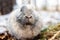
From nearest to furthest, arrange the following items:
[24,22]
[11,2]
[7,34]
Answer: [24,22] < [7,34] < [11,2]

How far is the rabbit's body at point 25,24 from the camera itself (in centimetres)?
98

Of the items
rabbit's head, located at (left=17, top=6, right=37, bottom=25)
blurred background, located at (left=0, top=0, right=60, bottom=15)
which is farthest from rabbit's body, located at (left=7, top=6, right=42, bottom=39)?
blurred background, located at (left=0, top=0, right=60, bottom=15)

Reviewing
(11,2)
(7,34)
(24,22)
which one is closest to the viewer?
(24,22)

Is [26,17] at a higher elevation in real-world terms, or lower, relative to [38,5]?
higher

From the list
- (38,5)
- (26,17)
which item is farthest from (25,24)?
(38,5)

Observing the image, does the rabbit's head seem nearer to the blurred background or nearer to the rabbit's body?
the rabbit's body

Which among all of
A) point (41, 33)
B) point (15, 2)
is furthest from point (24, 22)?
point (15, 2)

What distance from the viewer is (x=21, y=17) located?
0.99 metres

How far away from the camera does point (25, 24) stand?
3.27 feet

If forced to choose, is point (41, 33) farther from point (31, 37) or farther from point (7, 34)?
point (7, 34)

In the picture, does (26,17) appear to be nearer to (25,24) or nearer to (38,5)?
(25,24)

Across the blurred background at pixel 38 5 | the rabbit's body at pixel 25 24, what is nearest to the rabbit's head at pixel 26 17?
the rabbit's body at pixel 25 24

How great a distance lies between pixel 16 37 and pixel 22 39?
4 cm

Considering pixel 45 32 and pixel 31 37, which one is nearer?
pixel 31 37
